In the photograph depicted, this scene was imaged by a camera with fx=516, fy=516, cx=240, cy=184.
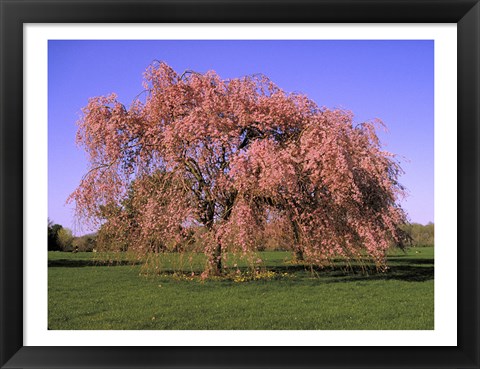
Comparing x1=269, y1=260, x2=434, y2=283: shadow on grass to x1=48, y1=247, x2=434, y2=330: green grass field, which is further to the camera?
x1=269, y1=260, x2=434, y2=283: shadow on grass

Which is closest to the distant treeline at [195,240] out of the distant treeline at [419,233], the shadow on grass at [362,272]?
the distant treeline at [419,233]

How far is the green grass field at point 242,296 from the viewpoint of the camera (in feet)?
17.6

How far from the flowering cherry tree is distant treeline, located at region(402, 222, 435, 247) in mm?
195

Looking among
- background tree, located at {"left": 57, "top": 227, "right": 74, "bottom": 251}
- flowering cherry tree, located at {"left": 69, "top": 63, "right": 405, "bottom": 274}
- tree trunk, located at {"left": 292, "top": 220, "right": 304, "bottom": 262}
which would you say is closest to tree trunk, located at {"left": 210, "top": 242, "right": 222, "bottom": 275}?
flowering cherry tree, located at {"left": 69, "top": 63, "right": 405, "bottom": 274}

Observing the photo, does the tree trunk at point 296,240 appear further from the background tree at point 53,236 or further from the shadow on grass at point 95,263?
the background tree at point 53,236

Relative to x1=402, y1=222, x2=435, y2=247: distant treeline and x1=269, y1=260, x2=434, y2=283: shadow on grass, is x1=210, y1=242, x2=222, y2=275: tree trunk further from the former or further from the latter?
x1=402, y1=222, x2=435, y2=247: distant treeline

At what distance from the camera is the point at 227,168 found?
22.6 feet

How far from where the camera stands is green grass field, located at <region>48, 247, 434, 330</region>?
5.37m

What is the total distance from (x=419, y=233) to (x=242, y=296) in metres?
2.40

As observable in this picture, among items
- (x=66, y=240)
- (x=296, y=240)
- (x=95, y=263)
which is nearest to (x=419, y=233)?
(x=296, y=240)

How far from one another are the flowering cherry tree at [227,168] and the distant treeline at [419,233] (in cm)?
20

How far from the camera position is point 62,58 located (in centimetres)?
543
